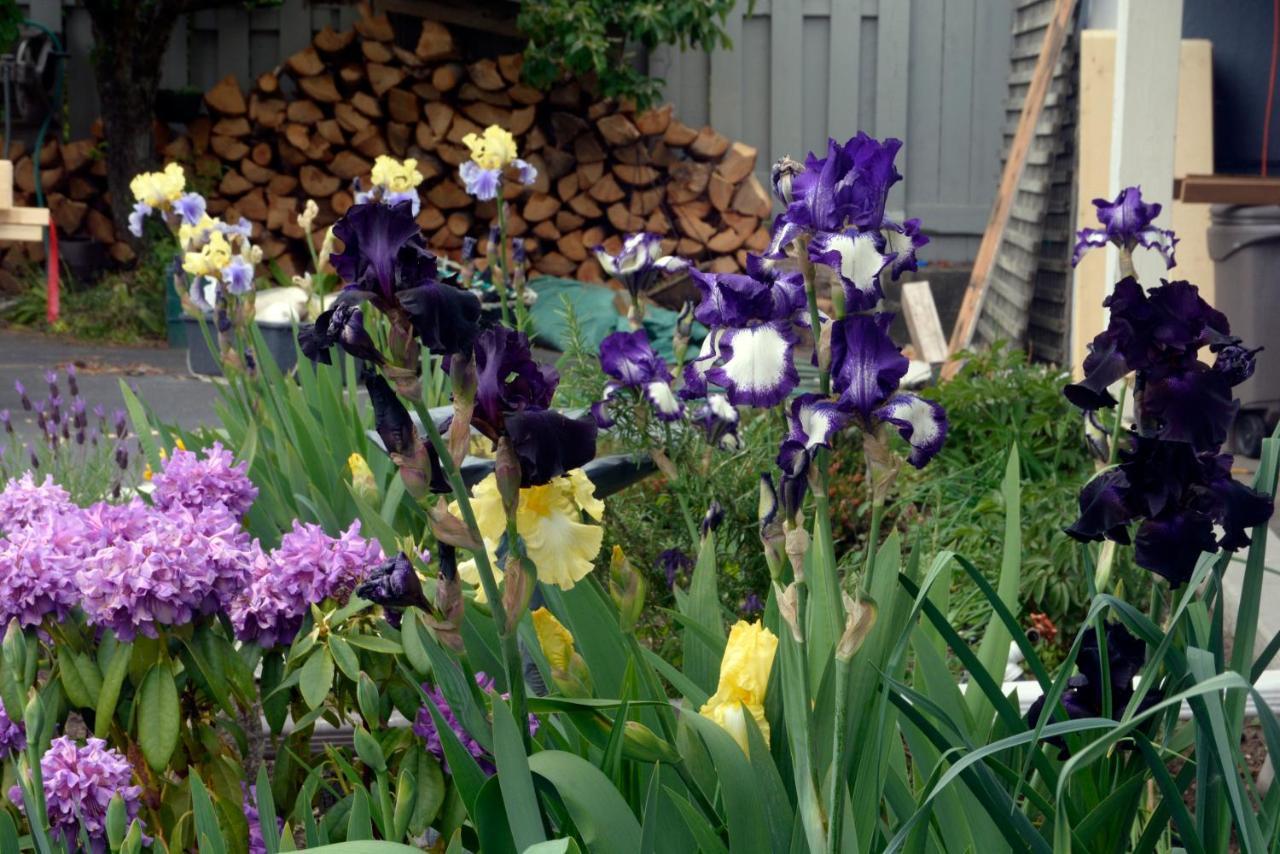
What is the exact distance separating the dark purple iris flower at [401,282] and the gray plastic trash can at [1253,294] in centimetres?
348

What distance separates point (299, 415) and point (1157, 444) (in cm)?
166

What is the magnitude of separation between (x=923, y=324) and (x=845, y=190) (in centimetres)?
461

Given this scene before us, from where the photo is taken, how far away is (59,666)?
4.39 feet

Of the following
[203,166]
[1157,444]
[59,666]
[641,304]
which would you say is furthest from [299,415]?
[203,166]

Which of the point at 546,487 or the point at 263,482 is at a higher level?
the point at 546,487

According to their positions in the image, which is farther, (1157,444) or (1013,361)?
(1013,361)

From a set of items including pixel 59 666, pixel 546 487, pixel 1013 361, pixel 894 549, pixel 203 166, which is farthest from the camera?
pixel 203 166

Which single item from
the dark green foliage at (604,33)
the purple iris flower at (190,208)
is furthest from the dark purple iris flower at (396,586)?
the dark green foliage at (604,33)

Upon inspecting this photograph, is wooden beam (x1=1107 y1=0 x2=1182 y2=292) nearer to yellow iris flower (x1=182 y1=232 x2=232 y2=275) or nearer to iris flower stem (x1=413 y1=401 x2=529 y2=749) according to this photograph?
yellow iris flower (x1=182 y1=232 x2=232 y2=275)

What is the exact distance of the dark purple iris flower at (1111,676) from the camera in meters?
1.14

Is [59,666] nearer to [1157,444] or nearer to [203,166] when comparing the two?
[1157,444]

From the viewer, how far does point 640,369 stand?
1838 millimetres

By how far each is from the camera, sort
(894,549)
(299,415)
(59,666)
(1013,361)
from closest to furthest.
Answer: (894,549) < (59,666) < (299,415) < (1013,361)

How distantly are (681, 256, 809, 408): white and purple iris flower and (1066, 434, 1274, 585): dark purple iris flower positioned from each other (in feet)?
0.84
